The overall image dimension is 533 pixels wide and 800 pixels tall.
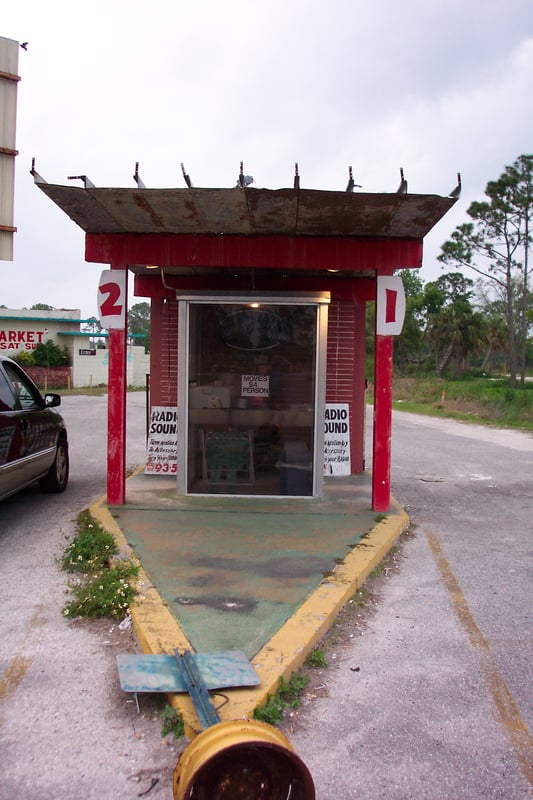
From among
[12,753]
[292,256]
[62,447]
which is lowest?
[12,753]

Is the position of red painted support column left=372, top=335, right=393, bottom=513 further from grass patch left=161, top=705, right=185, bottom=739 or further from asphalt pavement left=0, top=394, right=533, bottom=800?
grass patch left=161, top=705, right=185, bottom=739

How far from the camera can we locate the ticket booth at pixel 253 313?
626 centimetres

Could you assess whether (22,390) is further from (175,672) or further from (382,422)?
(175,672)

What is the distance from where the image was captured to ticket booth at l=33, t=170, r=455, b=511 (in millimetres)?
6262

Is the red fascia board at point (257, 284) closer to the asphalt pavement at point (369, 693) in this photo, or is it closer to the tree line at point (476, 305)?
the asphalt pavement at point (369, 693)

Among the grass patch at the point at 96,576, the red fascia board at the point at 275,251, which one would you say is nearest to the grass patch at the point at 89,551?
the grass patch at the point at 96,576

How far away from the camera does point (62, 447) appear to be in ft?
30.2

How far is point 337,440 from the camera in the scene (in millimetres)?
9867

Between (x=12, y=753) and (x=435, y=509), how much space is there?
631 centimetres

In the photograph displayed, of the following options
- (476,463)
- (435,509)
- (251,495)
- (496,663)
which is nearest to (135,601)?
(496,663)

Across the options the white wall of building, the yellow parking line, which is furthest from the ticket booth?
the white wall of building

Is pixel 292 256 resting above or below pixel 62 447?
above

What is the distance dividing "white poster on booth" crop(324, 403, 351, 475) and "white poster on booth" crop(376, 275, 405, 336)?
270cm

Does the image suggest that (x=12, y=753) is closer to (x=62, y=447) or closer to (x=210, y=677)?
(x=210, y=677)
